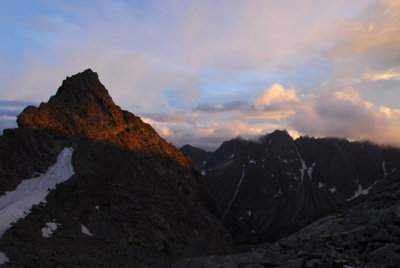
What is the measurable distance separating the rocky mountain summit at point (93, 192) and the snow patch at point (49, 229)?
202 mm

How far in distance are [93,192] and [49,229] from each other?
22.8 metres

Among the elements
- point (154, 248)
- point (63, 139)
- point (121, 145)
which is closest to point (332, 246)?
point (154, 248)

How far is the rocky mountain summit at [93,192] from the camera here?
61812 mm

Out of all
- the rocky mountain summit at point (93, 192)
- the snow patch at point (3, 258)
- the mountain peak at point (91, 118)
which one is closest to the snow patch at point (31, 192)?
the rocky mountain summit at point (93, 192)

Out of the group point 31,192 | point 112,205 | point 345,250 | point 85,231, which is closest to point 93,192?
point 112,205

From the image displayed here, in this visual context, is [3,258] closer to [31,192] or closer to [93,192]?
[31,192]

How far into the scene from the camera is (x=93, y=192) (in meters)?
86.4

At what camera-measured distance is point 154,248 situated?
84625 mm

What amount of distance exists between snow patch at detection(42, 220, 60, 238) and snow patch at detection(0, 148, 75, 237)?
202 inches

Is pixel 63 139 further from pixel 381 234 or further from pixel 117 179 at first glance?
pixel 381 234

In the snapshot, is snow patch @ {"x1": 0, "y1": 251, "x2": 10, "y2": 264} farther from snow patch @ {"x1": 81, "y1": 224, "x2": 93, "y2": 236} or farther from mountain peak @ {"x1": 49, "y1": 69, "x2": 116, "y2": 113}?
mountain peak @ {"x1": 49, "y1": 69, "x2": 116, "y2": 113}

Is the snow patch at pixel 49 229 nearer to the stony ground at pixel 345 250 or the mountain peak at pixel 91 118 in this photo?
the mountain peak at pixel 91 118

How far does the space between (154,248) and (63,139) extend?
45.1m

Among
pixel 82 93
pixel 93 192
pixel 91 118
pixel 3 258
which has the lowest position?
pixel 3 258
